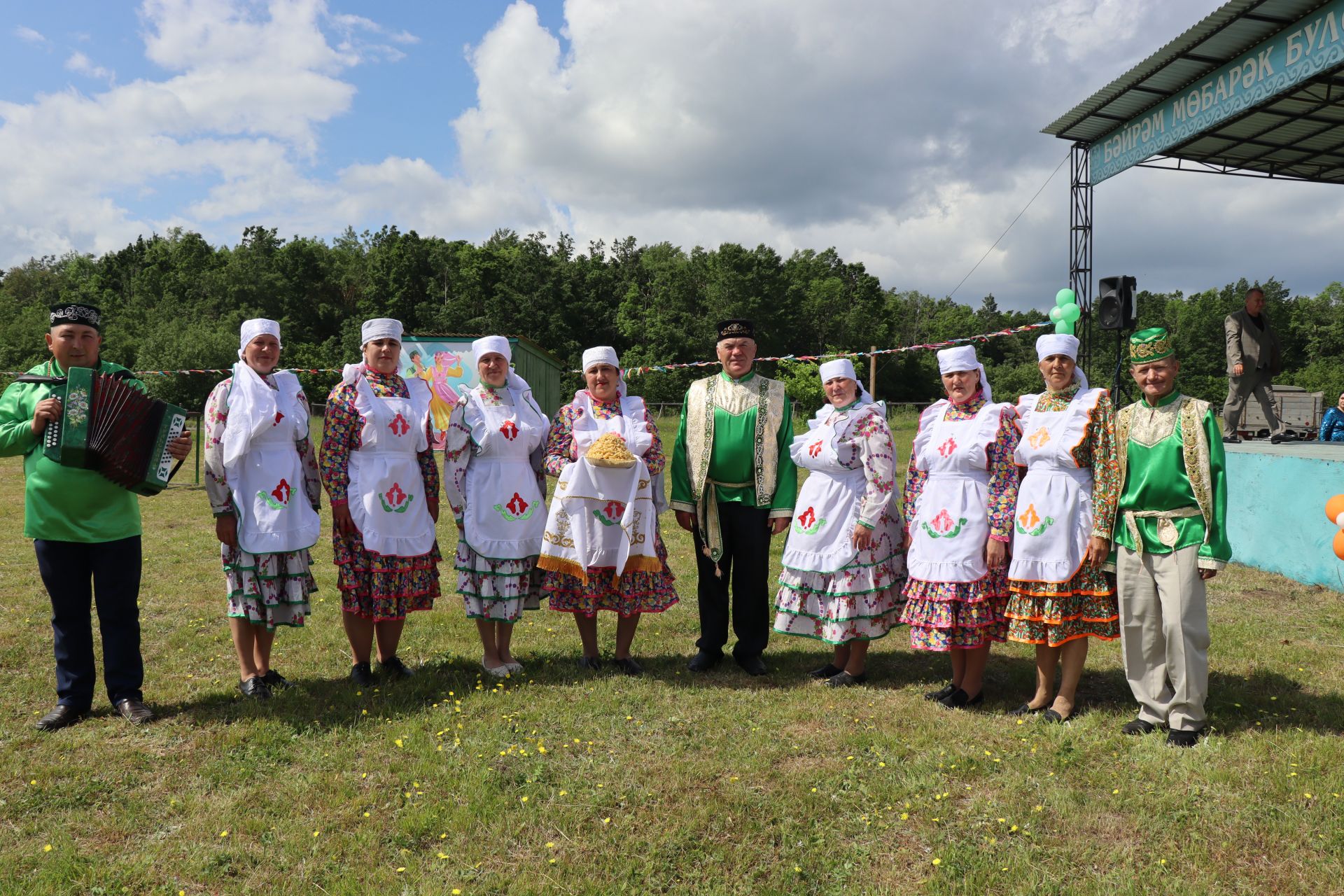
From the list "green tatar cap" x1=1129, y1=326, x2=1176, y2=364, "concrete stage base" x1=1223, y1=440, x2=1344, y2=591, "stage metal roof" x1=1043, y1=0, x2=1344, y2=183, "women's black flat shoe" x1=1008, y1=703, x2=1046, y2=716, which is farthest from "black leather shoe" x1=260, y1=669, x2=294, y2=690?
"stage metal roof" x1=1043, y1=0, x2=1344, y2=183

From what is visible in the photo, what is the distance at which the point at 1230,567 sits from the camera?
28.1ft

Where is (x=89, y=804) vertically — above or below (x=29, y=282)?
below

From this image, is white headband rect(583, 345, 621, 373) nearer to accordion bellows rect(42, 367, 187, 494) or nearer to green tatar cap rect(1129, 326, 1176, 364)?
accordion bellows rect(42, 367, 187, 494)

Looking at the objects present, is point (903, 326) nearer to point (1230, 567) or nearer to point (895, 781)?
point (1230, 567)

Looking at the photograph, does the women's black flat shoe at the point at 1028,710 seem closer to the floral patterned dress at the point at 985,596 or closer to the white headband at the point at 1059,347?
the floral patterned dress at the point at 985,596

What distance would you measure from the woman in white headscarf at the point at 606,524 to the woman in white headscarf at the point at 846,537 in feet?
2.78

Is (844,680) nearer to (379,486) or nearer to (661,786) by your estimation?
(661,786)

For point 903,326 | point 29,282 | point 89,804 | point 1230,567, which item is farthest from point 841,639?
point 29,282

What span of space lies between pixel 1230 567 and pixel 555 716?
743 cm

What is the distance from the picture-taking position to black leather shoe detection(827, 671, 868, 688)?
5.13m

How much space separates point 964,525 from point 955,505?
0.12 meters

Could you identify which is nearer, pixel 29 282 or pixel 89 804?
pixel 89 804

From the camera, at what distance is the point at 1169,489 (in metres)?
4.18

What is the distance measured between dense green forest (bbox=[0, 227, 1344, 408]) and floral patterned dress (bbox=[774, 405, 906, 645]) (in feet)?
127
